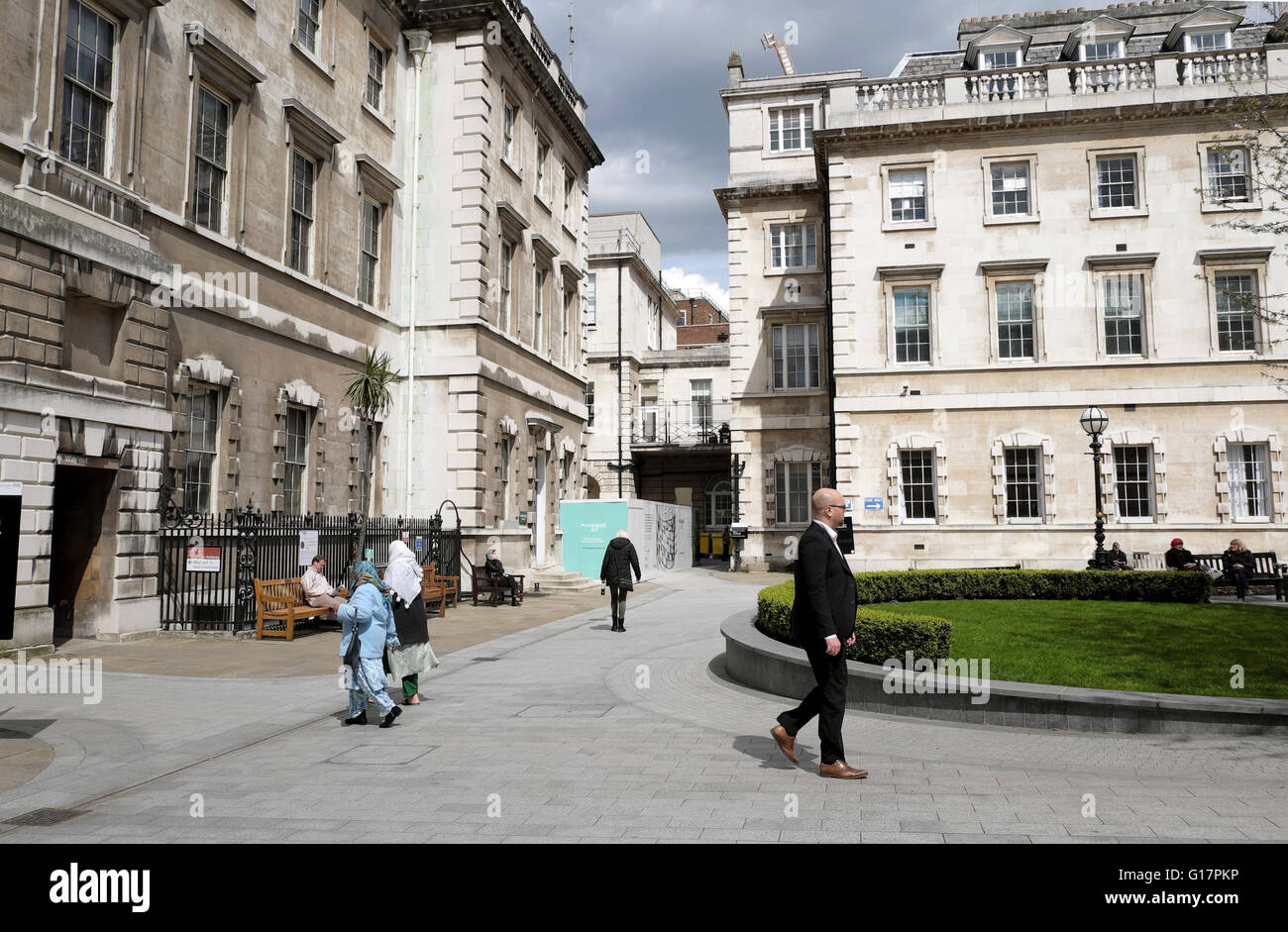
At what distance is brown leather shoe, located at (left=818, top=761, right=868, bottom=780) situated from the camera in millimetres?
6520

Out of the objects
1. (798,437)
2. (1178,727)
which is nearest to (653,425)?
(798,437)

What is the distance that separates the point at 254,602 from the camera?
1521 centimetres

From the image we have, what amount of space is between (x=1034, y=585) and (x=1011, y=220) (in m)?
15.2

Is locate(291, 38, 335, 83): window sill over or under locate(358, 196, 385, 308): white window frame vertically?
over

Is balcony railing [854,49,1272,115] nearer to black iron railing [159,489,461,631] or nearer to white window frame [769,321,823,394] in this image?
white window frame [769,321,823,394]

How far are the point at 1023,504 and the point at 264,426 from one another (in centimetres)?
2160

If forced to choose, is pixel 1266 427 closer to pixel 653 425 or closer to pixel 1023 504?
pixel 1023 504

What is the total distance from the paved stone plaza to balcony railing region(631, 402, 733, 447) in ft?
121

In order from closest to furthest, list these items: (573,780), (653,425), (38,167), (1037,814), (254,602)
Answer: (1037,814), (573,780), (38,167), (254,602), (653,425)

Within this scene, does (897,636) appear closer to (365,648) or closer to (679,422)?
(365,648)

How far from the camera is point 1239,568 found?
19438 mm

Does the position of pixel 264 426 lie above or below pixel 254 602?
above

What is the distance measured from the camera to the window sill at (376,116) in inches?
878

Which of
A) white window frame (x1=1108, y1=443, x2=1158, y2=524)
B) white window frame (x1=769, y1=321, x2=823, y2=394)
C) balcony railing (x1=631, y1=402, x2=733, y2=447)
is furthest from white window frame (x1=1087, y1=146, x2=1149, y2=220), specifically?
balcony railing (x1=631, y1=402, x2=733, y2=447)
